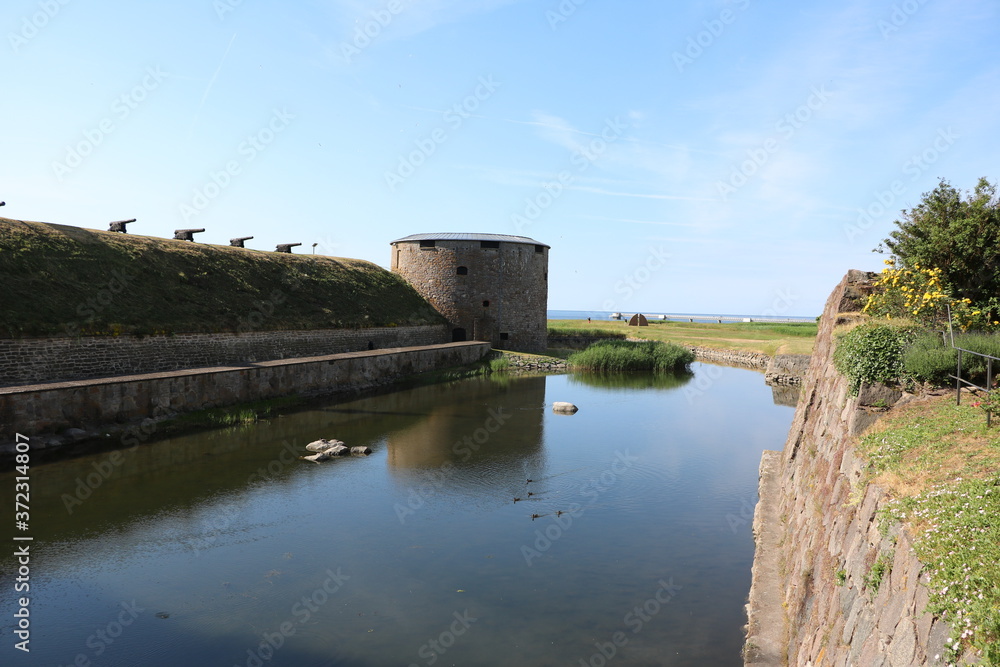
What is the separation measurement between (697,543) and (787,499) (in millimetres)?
1708

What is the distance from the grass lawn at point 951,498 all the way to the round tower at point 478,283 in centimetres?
3119

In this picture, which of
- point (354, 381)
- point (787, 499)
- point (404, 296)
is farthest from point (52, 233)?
point (787, 499)

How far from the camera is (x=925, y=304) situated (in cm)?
861

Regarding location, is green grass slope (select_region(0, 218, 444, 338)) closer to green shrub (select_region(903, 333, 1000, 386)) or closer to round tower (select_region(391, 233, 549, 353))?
round tower (select_region(391, 233, 549, 353))

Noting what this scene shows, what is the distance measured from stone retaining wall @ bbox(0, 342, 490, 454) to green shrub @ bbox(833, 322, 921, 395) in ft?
46.8

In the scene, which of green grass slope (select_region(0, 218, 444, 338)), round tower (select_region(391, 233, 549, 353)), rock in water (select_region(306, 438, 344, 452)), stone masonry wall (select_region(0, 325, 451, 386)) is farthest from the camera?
round tower (select_region(391, 233, 549, 353))

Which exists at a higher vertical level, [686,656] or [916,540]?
[916,540]

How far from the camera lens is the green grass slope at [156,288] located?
16469 millimetres

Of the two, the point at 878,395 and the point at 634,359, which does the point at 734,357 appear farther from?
the point at 878,395

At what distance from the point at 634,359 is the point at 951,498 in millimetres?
27975

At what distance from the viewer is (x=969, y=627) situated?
9.74 feet

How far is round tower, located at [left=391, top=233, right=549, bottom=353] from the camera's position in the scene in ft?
122

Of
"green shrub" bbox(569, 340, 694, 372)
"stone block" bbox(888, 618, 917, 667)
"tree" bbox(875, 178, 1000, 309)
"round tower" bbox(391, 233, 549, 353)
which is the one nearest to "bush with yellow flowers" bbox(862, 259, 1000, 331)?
"tree" bbox(875, 178, 1000, 309)

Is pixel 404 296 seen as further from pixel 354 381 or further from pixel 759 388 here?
pixel 759 388
